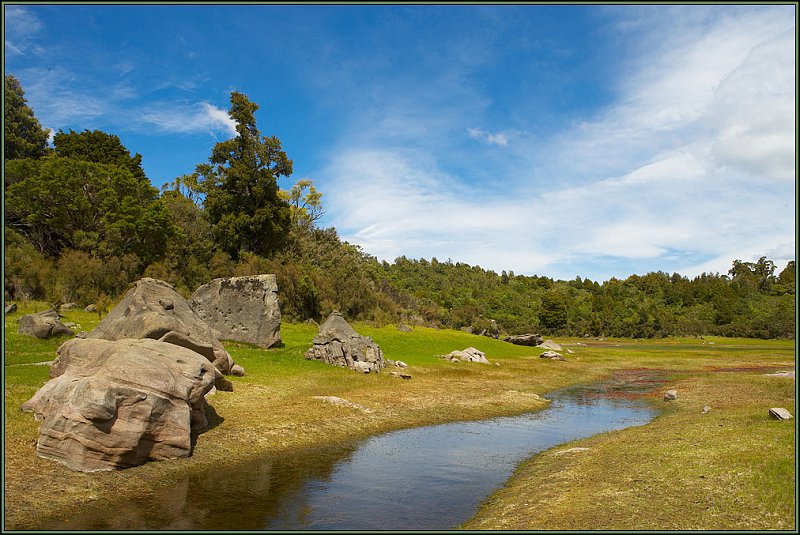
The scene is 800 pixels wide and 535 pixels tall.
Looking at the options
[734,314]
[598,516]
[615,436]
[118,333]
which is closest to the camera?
[598,516]

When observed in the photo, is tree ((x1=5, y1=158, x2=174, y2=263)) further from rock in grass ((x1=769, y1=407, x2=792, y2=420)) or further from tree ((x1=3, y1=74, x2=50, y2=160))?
rock in grass ((x1=769, y1=407, x2=792, y2=420))

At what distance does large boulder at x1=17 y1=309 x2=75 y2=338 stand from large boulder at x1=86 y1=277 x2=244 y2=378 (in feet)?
16.6

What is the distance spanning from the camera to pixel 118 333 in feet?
80.9

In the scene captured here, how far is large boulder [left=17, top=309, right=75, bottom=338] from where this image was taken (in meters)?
29.5

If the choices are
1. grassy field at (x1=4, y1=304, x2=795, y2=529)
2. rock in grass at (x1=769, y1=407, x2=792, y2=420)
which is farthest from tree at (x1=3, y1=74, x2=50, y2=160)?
rock in grass at (x1=769, y1=407, x2=792, y2=420)

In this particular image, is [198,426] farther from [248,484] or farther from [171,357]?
[248,484]

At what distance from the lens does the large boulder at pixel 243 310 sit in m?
40.0

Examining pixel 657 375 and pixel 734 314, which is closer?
pixel 657 375

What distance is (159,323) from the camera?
24.1 metres

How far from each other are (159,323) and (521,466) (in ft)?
60.9

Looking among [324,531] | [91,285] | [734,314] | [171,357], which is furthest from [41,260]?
[734,314]

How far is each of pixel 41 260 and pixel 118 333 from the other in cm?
3229

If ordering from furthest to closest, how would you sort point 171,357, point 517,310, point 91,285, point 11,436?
point 517,310, point 91,285, point 171,357, point 11,436

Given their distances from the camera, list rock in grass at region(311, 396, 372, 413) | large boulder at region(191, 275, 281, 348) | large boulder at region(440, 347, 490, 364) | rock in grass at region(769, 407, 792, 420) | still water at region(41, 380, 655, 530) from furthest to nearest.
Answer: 1. large boulder at region(440, 347, 490, 364)
2. large boulder at region(191, 275, 281, 348)
3. rock in grass at region(311, 396, 372, 413)
4. rock in grass at region(769, 407, 792, 420)
5. still water at region(41, 380, 655, 530)
